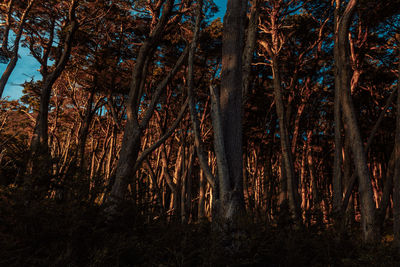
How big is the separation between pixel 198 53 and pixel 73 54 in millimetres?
5849

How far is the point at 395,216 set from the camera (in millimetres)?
5402

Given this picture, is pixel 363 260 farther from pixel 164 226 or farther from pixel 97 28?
pixel 97 28

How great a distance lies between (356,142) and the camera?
589 cm

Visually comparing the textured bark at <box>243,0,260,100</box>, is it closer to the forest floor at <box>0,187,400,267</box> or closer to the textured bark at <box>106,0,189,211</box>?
the textured bark at <box>106,0,189,211</box>

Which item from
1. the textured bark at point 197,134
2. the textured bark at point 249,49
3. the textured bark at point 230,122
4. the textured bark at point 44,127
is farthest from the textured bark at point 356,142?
the textured bark at point 44,127

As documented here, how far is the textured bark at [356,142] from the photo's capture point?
5.51 meters

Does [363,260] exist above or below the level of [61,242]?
below

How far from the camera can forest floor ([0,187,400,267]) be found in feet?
9.02

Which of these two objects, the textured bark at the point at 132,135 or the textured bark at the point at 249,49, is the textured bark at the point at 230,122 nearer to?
the textured bark at the point at 249,49

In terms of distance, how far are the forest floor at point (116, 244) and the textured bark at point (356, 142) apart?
Result: 1699mm

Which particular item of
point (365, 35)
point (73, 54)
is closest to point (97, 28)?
point (73, 54)

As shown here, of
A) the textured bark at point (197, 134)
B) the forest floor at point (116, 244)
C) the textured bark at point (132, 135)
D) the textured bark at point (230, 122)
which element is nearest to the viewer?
the forest floor at point (116, 244)

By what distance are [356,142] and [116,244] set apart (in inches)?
200

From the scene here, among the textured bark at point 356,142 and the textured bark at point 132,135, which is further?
the textured bark at point 132,135
